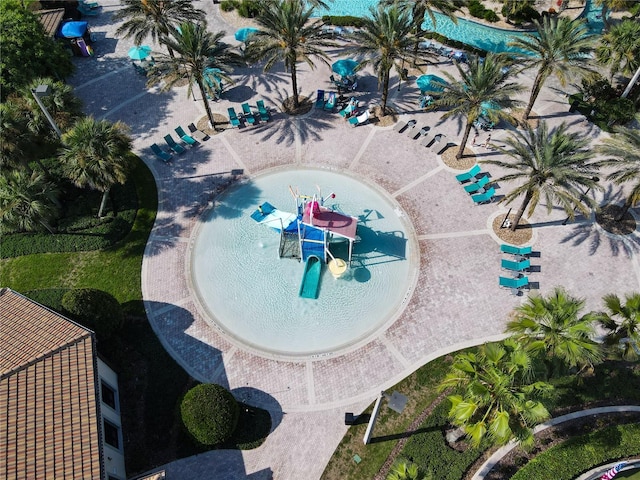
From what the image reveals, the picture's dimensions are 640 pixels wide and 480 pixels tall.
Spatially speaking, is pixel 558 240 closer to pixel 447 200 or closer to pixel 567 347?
pixel 447 200

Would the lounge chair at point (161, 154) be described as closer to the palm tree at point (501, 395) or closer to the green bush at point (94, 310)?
the green bush at point (94, 310)

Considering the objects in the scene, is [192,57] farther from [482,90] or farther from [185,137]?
[482,90]

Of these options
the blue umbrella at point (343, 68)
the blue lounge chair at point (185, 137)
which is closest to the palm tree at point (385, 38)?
the blue umbrella at point (343, 68)

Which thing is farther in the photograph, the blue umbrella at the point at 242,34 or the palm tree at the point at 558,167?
the blue umbrella at the point at 242,34

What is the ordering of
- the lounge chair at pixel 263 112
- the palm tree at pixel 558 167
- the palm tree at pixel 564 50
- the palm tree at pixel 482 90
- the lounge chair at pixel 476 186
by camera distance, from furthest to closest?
the lounge chair at pixel 263 112 < the lounge chair at pixel 476 186 < the palm tree at pixel 564 50 < the palm tree at pixel 482 90 < the palm tree at pixel 558 167

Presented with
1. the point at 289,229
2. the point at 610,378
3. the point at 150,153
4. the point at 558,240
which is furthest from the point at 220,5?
the point at 610,378

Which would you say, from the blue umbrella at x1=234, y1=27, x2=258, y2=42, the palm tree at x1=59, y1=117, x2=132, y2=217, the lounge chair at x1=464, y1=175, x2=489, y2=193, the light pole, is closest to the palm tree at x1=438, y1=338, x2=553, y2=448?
the lounge chair at x1=464, y1=175, x2=489, y2=193

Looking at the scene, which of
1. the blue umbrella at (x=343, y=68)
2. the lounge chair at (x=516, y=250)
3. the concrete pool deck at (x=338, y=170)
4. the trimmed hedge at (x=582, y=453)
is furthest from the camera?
the blue umbrella at (x=343, y=68)

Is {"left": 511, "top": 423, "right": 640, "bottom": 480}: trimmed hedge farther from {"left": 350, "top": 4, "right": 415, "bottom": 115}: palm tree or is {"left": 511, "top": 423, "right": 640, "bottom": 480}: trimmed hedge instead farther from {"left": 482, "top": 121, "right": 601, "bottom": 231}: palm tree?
{"left": 350, "top": 4, "right": 415, "bottom": 115}: palm tree
